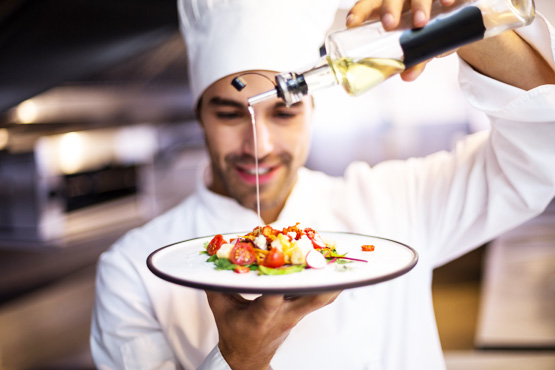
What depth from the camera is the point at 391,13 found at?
3.35 feet

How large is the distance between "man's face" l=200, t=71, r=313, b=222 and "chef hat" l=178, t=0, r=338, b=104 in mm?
41

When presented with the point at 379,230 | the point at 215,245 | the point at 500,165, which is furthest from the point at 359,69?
the point at 379,230

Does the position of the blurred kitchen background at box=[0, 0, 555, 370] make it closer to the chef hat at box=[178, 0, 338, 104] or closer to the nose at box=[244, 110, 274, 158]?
the chef hat at box=[178, 0, 338, 104]

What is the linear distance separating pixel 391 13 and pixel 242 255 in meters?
0.58

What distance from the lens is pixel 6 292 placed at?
2631mm

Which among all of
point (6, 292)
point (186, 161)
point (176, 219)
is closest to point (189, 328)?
point (176, 219)

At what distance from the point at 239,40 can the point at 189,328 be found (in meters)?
0.88

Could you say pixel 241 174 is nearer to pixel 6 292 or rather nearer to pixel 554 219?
pixel 6 292

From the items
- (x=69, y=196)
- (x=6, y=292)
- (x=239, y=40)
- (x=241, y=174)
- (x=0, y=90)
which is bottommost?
(x=6, y=292)

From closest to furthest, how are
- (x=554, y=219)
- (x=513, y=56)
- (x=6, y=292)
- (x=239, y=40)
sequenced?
(x=513, y=56), (x=239, y=40), (x=6, y=292), (x=554, y=219)

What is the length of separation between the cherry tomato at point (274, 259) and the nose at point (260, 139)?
493 millimetres

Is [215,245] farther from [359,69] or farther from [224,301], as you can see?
[359,69]

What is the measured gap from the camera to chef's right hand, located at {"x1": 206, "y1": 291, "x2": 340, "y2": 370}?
37.1 inches

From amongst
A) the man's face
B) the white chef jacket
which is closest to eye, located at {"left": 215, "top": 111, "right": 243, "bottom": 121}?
the man's face
